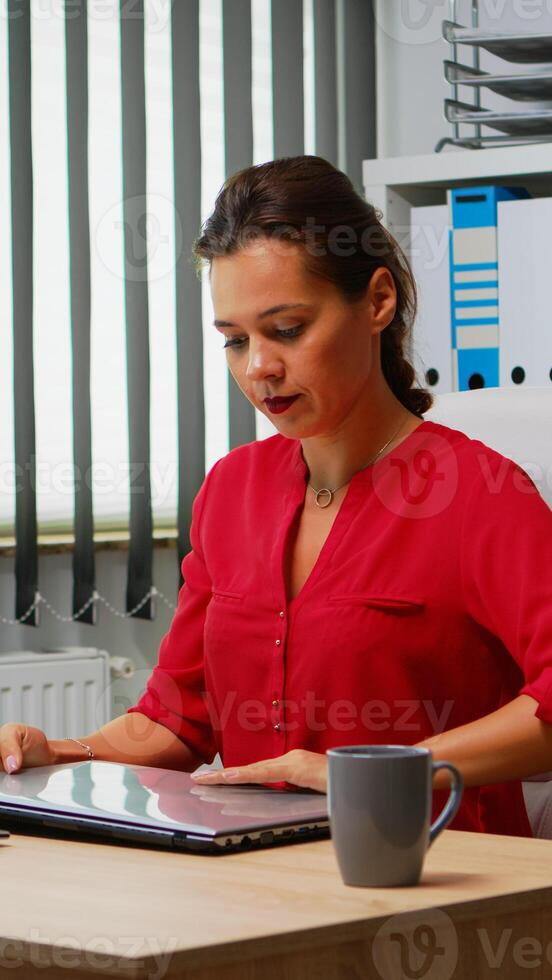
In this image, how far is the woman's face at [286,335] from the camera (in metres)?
1.21

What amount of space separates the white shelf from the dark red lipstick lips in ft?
3.72

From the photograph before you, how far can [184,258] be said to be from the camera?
263 centimetres

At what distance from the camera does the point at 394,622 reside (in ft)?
3.95

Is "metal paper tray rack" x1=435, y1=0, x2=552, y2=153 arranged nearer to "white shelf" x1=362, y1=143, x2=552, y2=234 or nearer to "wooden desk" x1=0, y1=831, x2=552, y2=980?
"white shelf" x1=362, y1=143, x2=552, y2=234

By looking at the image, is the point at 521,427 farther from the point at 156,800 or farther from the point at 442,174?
the point at 442,174

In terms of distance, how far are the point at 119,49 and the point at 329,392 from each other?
155 cm

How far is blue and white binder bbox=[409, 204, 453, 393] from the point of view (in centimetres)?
231

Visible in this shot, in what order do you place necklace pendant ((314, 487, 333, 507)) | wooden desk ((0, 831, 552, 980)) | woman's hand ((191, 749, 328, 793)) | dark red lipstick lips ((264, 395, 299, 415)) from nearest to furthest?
wooden desk ((0, 831, 552, 980)), woman's hand ((191, 749, 328, 793)), dark red lipstick lips ((264, 395, 299, 415)), necklace pendant ((314, 487, 333, 507))

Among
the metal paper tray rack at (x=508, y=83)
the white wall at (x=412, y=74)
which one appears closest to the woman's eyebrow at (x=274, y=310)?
the metal paper tray rack at (x=508, y=83)

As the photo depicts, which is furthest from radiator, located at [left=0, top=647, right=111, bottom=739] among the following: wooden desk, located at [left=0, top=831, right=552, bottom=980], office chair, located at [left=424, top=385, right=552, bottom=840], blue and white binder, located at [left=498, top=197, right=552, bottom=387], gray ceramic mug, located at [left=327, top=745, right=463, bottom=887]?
gray ceramic mug, located at [left=327, top=745, right=463, bottom=887]

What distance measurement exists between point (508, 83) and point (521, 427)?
1100mm

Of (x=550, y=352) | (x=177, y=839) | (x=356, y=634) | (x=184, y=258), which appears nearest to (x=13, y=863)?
(x=177, y=839)

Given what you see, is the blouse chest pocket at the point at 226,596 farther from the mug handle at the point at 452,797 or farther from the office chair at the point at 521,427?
the mug handle at the point at 452,797

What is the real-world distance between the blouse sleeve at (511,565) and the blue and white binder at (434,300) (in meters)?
1.10
